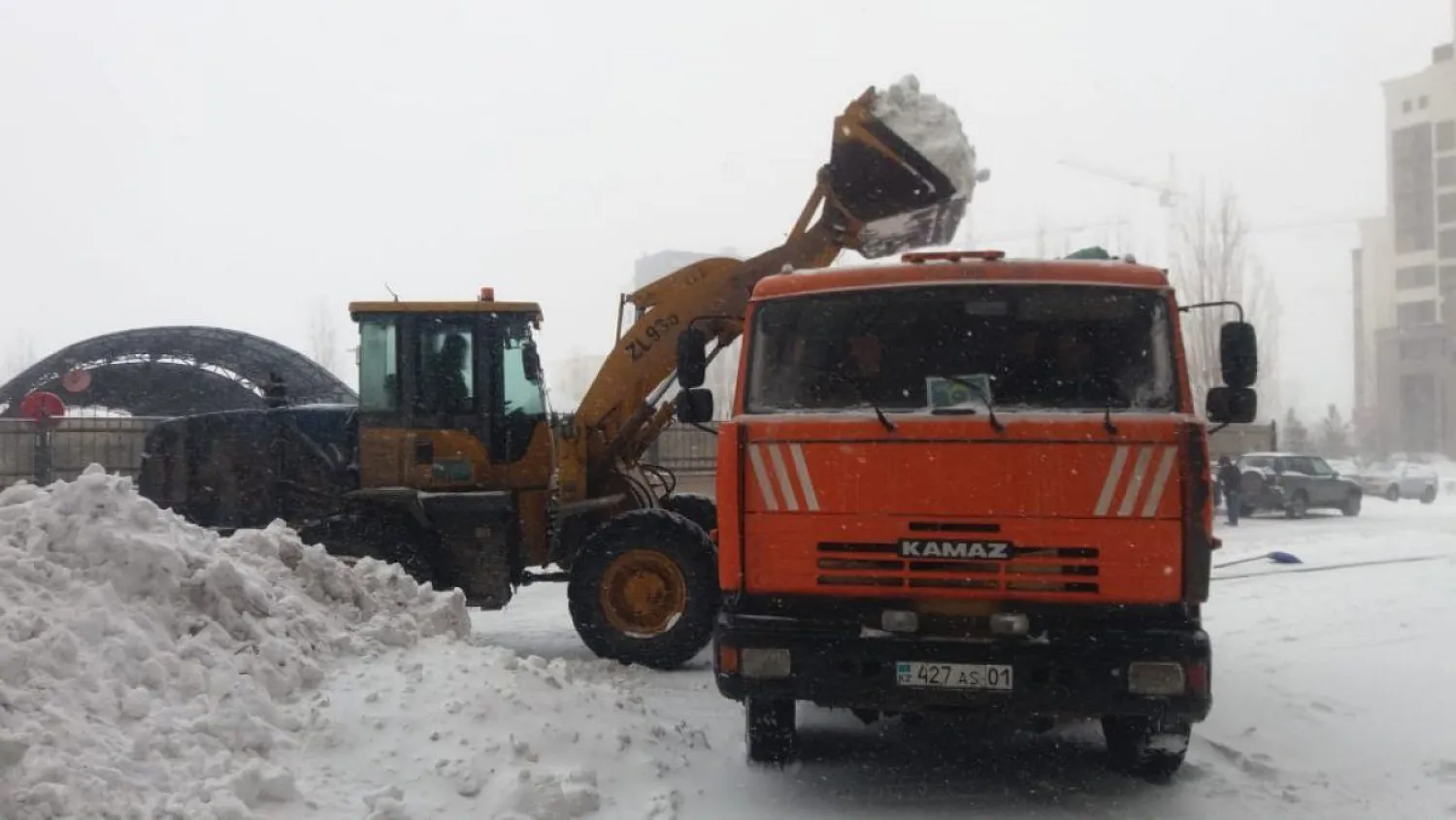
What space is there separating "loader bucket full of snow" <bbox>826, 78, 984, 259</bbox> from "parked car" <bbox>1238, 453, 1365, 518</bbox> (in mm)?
23621

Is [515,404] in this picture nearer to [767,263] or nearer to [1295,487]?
[767,263]

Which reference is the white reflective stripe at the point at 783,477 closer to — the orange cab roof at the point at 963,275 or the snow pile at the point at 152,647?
the orange cab roof at the point at 963,275

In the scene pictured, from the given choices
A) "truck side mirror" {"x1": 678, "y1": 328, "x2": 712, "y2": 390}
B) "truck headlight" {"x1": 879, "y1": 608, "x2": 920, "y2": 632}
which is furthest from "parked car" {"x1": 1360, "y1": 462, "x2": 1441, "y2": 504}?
A: "truck headlight" {"x1": 879, "y1": 608, "x2": 920, "y2": 632}

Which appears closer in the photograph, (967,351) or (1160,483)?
(1160,483)

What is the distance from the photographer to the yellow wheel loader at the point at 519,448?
362 inches

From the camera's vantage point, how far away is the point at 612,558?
30.2 ft

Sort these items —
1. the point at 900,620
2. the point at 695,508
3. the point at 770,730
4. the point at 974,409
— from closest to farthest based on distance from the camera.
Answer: the point at 900,620
the point at 974,409
the point at 770,730
the point at 695,508

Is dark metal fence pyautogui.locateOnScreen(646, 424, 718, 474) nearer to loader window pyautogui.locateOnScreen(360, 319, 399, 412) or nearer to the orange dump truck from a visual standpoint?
loader window pyautogui.locateOnScreen(360, 319, 399, 412)

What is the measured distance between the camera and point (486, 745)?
5.78 m

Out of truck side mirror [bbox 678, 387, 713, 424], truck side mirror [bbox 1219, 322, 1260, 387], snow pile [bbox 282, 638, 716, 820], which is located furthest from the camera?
truck side mirror [bbox 678, 387, 713, 424]

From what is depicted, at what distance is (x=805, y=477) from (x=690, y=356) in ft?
4.58

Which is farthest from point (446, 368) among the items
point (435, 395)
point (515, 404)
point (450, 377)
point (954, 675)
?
point (954, 675)

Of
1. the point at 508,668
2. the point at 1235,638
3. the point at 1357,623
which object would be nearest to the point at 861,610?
the point at 508,668

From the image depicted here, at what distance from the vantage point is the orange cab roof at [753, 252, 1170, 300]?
237 inches
